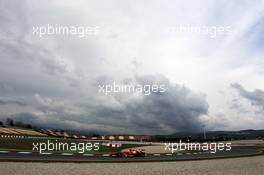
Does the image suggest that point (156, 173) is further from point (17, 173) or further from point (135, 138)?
point (135, 138)

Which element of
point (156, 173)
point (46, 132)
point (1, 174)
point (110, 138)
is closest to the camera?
point (1, 174)

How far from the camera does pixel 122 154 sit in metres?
37.8

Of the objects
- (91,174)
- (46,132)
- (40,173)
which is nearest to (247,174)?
(91,174)

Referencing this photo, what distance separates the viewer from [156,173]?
2141cm

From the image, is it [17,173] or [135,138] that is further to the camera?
[135,138]

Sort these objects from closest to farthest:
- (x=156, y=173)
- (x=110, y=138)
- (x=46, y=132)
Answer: (x=156, y=173), (x=110, y=138), (x=46, y=132)

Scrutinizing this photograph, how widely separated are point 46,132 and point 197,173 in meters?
78.7

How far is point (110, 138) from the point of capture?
278ft

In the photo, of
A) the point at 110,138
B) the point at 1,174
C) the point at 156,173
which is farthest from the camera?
the point at 110,138

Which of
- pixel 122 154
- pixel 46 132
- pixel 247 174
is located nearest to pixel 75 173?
pixel 247 174

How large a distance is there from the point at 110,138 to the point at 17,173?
65833mm

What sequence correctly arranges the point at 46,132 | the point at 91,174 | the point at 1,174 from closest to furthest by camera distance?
the point at 1,174 < the point at 91,174 < the point at 46,132

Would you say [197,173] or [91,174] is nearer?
[91,174]

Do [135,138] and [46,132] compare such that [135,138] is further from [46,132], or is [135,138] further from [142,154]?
[142,154]
